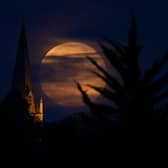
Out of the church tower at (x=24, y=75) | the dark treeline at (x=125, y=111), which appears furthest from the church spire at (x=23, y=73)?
the dark treeline at (x=125, y=111)

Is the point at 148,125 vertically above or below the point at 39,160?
above

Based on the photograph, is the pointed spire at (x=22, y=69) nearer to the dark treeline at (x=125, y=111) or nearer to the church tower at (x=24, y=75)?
the church tower at (x=24, y=75)

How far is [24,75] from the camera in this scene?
3327 inches

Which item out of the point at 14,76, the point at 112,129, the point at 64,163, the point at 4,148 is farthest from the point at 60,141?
the point at 14,76

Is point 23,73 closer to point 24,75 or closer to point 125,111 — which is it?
point 24,75

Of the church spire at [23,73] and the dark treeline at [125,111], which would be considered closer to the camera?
the dark treeline at [125,111]

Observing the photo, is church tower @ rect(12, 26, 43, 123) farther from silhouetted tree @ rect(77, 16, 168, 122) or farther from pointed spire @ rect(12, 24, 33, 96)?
silhouetted tree @ rect(77, 16, 168, 122)

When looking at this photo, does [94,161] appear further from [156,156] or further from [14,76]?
[14,76]

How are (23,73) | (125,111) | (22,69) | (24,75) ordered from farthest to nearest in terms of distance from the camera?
(22,69), (23,73), (24,75), (125,111)

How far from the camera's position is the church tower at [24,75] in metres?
81.0

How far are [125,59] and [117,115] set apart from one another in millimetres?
662

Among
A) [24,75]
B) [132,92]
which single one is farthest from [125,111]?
[24,75]

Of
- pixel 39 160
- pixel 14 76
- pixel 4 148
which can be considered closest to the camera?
pixel 39 160

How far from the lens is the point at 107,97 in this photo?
5.61 meters
